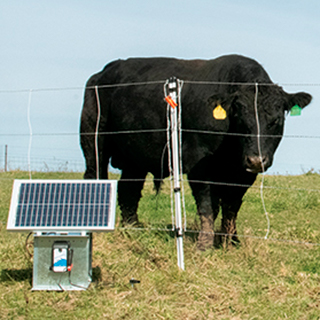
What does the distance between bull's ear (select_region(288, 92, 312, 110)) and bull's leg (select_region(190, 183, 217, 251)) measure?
1591 mm

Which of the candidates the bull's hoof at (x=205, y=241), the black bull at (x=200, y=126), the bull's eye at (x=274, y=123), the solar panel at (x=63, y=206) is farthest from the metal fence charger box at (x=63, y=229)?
the bull's eye at (x=274, y=123)

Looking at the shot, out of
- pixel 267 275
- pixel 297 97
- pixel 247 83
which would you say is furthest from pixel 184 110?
pixel 267 275

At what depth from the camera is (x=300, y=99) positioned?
7.65m

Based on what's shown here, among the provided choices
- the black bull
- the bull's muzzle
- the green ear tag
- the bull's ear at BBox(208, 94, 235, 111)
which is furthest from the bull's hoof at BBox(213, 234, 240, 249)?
the green ear tag

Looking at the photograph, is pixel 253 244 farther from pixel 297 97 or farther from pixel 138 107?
pixel 138 107

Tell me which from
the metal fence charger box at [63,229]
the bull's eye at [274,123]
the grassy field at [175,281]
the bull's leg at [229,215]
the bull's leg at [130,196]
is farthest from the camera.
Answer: the bull's leg at [130,196]

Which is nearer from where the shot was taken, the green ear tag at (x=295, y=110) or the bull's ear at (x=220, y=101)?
the bull's ear at (x=220, y=101)

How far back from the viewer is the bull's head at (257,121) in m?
7.01

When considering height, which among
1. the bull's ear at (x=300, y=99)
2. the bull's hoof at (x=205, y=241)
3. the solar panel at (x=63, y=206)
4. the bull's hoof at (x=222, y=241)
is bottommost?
the bull's hoof at (x=222, y=241)

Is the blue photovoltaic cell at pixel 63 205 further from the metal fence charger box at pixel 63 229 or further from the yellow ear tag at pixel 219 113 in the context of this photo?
the yellow ear tag at pixel 219 113

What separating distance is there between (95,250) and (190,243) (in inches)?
47.9

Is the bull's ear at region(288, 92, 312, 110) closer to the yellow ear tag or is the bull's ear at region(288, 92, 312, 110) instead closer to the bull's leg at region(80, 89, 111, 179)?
the yellow ear tag

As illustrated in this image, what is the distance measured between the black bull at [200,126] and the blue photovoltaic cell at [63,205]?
1.48 metres

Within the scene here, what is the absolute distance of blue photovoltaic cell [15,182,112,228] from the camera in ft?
18.9
